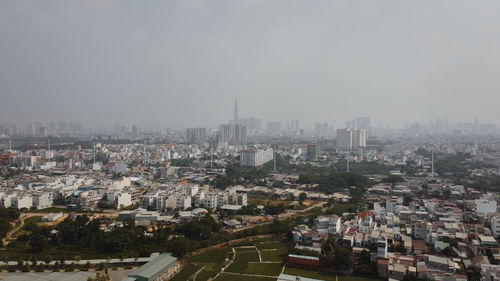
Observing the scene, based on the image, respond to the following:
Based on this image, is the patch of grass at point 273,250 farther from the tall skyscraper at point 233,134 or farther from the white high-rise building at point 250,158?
the tall skyscraper at point 233,134

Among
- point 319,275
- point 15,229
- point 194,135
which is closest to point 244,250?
point 319,275

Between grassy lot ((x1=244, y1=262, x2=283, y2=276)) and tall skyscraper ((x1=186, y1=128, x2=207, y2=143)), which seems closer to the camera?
grassy lot ((x1=244, y1=262, x2=283, y2=276))

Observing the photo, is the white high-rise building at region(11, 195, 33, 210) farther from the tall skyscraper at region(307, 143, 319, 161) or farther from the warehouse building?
the tall skyscraper at region(307, 143, 319, 161)

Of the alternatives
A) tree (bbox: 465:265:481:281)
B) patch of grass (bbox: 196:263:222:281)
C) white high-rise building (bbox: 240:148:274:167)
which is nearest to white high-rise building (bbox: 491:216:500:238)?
tree (bbox: 465:265:481:281)

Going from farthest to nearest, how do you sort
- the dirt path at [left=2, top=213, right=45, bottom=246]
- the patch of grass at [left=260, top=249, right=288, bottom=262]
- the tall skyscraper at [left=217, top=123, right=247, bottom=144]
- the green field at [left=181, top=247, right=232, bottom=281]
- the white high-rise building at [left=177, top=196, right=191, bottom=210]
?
the tall skyscraper at [left=217, top=123, right=247, bottom=144] → the white high-rise building at [left=177, top=196, right=191, bottom=210] → the dirt path at [left=2, top=213, right=45, bottom=246] → the patch of grass at [left=260, top=249, right=288, bottom=262] → the green field at [left=181, top=247, right=232, bottom=281]

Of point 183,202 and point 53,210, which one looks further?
point 183,202

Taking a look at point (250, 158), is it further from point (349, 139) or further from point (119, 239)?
point (119, 239)

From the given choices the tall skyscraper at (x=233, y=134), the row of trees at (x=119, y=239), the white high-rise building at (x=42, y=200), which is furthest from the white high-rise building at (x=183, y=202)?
the tall skyscraper at (x=233, y=134)

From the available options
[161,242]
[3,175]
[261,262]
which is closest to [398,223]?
[261,262]
